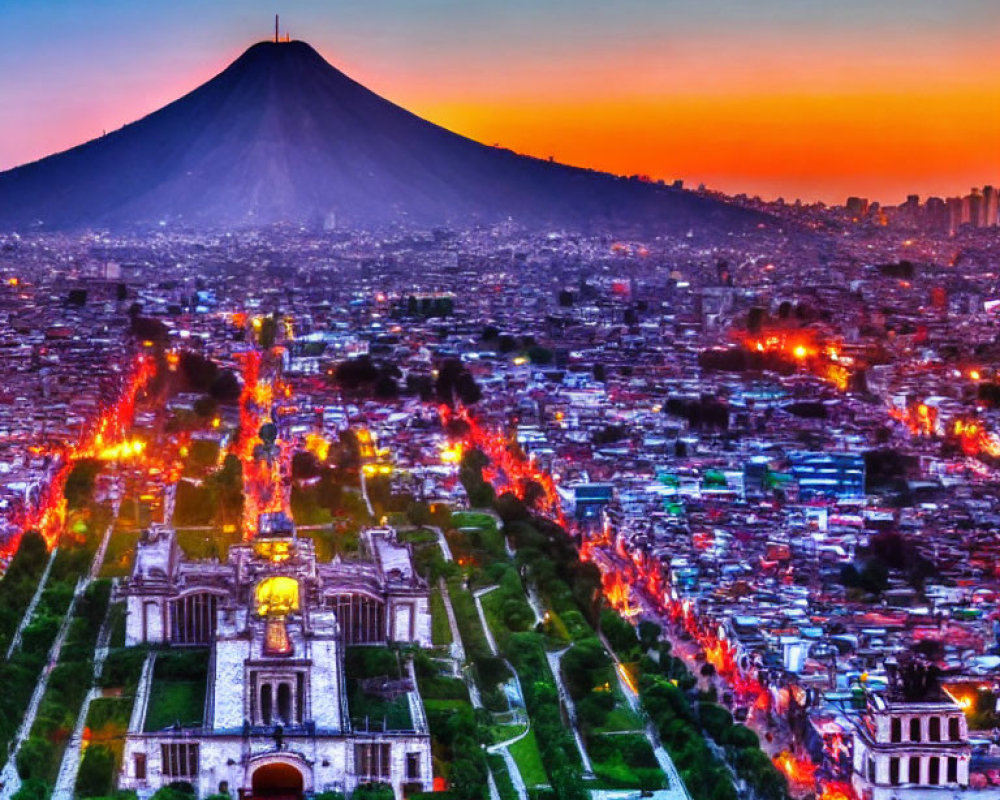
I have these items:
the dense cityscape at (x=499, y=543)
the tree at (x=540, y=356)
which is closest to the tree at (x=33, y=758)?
the dense cityscape at (x=499, y=543)

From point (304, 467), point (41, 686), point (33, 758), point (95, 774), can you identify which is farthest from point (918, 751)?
point (304, 467)

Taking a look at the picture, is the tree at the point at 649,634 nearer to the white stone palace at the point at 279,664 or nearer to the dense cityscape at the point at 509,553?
the dense cityscape at the point at 509,553

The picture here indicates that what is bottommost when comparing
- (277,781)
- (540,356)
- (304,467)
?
(277,781)

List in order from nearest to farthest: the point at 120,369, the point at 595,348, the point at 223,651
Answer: the point at 223,651 → the point at 120,369 → the point at 595,348

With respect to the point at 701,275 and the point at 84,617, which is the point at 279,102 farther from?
the point at 84,617

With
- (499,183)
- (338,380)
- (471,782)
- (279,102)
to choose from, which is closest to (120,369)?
(338,380)

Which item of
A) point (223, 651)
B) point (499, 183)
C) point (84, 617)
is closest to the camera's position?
point (223, 651)

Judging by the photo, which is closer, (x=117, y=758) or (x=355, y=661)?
(x=117, y=758)

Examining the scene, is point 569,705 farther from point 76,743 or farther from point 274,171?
point 274,171
